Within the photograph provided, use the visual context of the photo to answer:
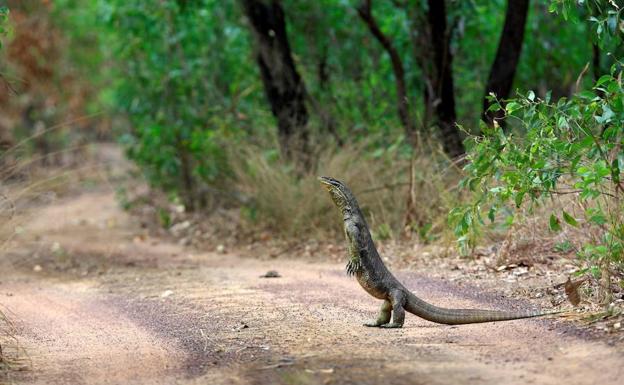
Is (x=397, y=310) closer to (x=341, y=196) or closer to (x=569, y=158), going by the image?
(x=341, y=196)

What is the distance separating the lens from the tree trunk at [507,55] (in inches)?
427

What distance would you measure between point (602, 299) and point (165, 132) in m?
9.10

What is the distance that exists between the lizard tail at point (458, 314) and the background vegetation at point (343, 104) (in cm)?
59

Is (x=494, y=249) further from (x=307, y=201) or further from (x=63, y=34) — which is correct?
(x=63, y=34)

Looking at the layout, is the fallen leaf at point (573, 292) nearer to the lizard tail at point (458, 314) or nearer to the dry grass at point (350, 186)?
the lizard tail at point (458, 314)

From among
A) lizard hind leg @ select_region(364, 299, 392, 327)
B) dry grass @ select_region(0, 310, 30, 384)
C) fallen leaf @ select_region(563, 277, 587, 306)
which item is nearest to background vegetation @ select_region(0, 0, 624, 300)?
fallen leaf @ select_region(563, 277, 587, 306)

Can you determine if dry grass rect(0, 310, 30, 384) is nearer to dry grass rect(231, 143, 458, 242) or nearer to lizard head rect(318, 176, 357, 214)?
lizard head rect(318, 176, 357, 214)

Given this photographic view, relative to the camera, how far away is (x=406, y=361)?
4.98 meters

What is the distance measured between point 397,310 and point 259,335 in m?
0.92

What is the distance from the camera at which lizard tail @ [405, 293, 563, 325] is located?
5.83 m

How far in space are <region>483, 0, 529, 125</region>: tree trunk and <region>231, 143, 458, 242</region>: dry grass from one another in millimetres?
1398

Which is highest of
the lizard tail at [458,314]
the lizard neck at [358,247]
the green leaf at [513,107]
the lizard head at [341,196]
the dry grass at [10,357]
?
the green leaf at [513,107]

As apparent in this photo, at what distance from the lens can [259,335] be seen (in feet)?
19.7

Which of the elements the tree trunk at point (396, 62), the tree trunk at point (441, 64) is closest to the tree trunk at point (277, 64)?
the tree trunk at point (396, 62)
